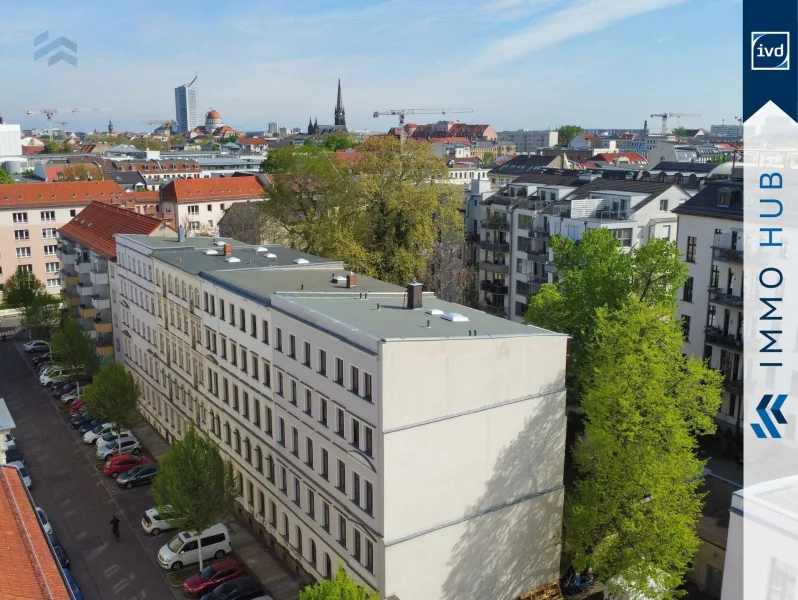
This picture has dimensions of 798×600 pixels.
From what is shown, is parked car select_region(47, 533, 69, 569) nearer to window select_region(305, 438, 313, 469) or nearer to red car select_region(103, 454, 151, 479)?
red car select_region(103, 454, 151, 479)

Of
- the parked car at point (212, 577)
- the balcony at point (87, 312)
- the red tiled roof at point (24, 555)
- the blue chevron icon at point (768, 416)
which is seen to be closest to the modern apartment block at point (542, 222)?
the blue chevron icon at point (768, 416)

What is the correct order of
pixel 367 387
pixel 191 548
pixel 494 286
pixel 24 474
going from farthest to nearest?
pixel 494 286, pixel 24 474, pixel 191 548, pixel 367 387

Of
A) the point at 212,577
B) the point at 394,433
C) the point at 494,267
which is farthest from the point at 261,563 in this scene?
the point at 494,267

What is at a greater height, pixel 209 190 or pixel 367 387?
pixel 209 190

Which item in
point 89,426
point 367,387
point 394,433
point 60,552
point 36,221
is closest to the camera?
point 394,433

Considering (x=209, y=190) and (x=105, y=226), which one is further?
(x=209, y=190)

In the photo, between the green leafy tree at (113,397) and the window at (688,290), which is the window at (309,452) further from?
the window at (688,290)

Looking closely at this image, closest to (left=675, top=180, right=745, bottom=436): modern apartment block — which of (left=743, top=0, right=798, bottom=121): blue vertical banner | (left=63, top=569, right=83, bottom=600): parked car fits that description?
(left=743, top=0, right=798, bottom=121): blue vertical banner

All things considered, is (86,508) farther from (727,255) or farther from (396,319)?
(727,255)

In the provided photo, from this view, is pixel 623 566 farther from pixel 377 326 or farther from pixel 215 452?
pixel 215 452
